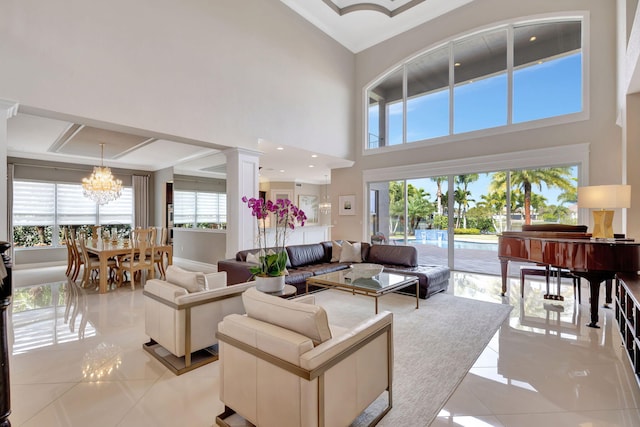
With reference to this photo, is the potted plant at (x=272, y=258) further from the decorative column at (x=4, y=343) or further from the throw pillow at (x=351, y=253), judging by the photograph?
the throw pillow at (x=351, y=253)

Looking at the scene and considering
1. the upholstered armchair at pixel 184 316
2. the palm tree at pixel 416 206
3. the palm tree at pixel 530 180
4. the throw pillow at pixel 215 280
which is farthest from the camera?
the palm tree at pixel 416 206

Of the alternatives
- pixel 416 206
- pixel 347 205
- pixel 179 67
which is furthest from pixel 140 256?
pixel 416 206

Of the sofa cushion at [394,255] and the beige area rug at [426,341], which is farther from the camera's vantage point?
the sofa cushion at [394,255]

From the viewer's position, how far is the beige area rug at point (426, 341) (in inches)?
80.1

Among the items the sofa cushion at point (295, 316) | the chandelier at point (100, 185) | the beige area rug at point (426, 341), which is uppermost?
the chandelier at point (100, 185)

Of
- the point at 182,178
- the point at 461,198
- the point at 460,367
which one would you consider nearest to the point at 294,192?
the point at 182,178

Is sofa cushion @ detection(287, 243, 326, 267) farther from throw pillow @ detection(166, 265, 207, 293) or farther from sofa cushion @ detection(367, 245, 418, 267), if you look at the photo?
throw pillow @ detection(166, 265, 207, 293)

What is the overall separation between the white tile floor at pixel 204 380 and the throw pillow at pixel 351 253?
9.03 ft

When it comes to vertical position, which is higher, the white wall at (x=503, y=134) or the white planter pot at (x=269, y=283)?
the white wall at (x=503, y=134)

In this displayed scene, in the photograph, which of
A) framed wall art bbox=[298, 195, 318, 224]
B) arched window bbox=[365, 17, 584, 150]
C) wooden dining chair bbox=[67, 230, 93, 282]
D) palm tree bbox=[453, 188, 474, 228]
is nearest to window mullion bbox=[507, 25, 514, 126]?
arched window bbox=[365, 17, 584, 150]

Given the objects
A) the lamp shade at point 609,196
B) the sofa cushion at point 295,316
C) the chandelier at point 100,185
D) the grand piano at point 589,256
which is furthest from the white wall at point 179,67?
the lamp shade at point 609,196

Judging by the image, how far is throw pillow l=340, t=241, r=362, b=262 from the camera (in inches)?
229

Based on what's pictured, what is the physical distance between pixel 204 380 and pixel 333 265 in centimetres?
327

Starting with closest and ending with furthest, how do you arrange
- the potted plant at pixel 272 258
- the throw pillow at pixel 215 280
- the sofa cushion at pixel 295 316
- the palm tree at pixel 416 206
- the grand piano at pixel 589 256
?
the sofa cushion at pixel 295 316 → the potted plant at pixel 272 258 → the grand piano at pixel 589 256 → the throw pillow at pixel 215 280 → the palm tree at pixel 416 206
